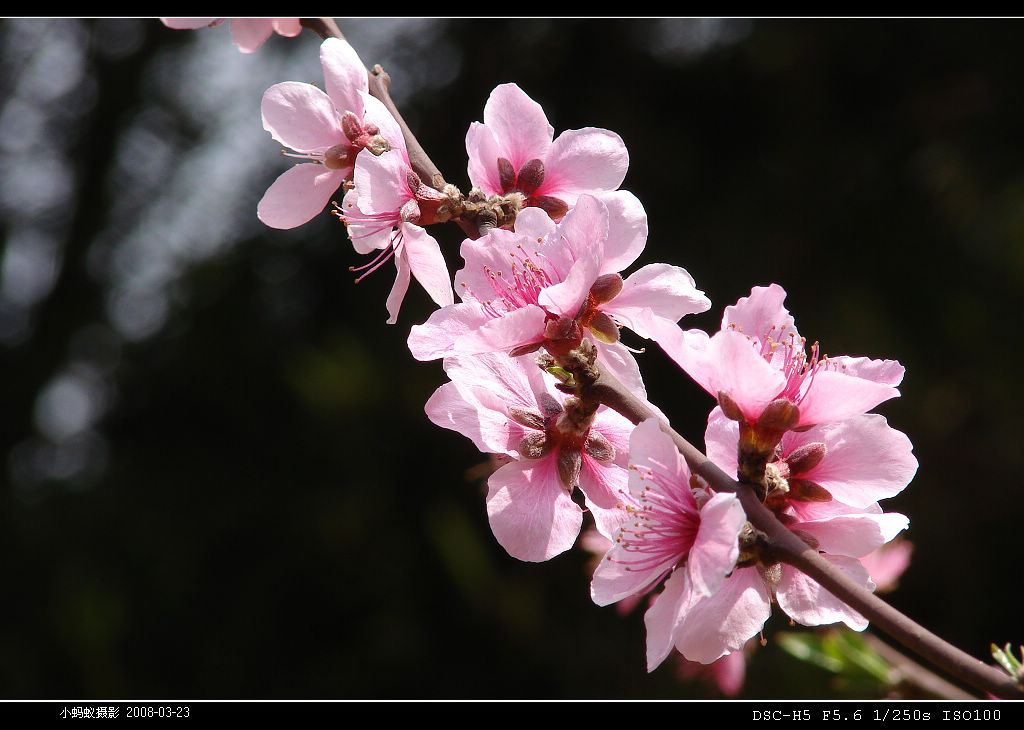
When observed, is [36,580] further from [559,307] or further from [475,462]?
[559,307]

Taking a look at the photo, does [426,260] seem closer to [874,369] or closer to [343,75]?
[343,75]

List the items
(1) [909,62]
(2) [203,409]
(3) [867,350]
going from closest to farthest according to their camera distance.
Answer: (3) [867,350] → (1) [909,62] → (2) [203,409]

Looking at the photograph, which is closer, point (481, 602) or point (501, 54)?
point (481, 602)

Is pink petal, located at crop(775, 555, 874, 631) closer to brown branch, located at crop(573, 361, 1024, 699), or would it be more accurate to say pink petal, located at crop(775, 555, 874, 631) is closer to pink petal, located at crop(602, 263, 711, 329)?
brown branch, located at crop(573, 361, 1024, 699)

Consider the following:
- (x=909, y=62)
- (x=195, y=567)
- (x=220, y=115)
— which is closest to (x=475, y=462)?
(x=195, y=567)

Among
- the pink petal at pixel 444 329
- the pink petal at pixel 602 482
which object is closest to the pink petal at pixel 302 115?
the pink petal at pixel 444 329
